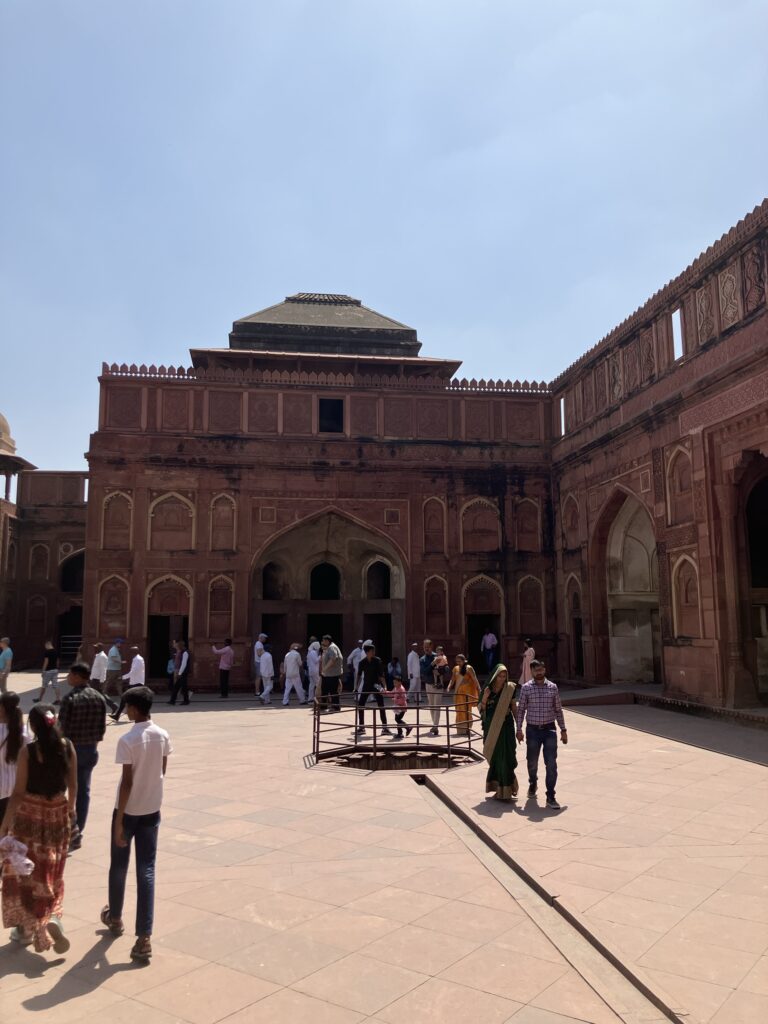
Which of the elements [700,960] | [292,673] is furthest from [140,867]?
[292,673]

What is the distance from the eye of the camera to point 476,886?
491 centimetres

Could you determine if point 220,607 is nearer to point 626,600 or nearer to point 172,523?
point 172,523

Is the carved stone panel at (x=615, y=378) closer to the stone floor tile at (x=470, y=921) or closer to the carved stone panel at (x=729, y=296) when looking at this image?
the carved stone panel at (x=729, y=296)

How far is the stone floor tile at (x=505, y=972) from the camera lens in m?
3.53

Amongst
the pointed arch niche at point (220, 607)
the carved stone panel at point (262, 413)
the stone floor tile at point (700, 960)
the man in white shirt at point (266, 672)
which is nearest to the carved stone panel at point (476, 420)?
the carved stone panel at point (262, 413)

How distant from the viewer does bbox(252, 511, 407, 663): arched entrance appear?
19.4m

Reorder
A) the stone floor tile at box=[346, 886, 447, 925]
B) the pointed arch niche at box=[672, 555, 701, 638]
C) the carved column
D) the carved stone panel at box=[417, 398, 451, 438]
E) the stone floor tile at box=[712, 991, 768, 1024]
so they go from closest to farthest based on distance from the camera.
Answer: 1. the stone floor tile at box=[712, 991, 768, 1024]
2. the stone floor tile at box=[346, 886, 447, 925]
3. the carved column
4. the pointed arch niche at box=[672, 555, 701, 638]
5. the carved stone panel at box=[417, 398, 451, 438]

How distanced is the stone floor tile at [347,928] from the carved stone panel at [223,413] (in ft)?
52.3

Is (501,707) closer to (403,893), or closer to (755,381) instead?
(403,893)

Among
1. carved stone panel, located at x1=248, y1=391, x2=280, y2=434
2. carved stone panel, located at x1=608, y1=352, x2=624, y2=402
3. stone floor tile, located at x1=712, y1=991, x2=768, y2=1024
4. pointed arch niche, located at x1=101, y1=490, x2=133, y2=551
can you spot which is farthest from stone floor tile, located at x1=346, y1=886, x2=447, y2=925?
carved stone panel, located at x1=248, y1=391, x2=280, y2=434

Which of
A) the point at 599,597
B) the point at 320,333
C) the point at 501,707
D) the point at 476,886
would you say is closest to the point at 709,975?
the point at 476,886

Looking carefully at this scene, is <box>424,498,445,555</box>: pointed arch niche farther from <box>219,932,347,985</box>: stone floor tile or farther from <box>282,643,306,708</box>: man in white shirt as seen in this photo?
<box>219,932,347,985</box>: stone floor tile

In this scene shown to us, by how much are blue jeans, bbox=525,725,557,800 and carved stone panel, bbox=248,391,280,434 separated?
44.0 ft

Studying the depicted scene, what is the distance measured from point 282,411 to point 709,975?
17.1m
